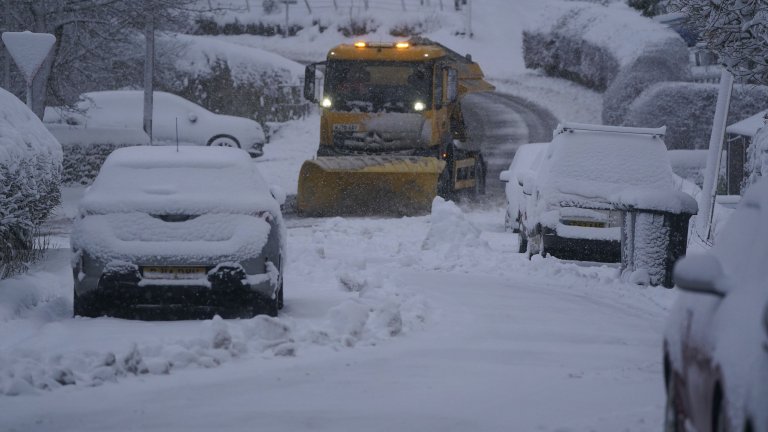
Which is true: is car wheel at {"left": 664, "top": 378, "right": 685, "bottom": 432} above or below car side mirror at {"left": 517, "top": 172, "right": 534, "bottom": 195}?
above

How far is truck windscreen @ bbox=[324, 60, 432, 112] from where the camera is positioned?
2283 cm

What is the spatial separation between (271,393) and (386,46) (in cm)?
1629

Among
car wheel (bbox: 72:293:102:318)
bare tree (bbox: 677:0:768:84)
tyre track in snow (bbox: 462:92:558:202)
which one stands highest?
bare tree (bbox: 677:0:768:84)

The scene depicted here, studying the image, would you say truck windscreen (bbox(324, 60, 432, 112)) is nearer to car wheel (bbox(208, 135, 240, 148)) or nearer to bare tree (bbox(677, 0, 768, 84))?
car wheel (bbox(208, 135, 240, 148))

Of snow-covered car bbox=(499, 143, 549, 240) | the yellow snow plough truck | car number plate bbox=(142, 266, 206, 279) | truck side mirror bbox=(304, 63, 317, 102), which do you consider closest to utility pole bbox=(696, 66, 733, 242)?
snow-covered car bbox=(499, 143, 549, 240)

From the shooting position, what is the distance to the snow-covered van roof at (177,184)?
990cm

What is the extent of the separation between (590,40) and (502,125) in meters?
5.57

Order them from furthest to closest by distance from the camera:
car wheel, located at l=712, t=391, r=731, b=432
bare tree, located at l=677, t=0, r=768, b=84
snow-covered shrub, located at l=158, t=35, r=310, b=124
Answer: snow-covered shrub, located at l=158, t=35, r=310, b=124 < bare tree, located at l=677, t=0, r=768, b=84 < car wheel, located at l=712, t=391, r=731, b=432

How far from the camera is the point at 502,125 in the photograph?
37.7m

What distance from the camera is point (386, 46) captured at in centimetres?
2322

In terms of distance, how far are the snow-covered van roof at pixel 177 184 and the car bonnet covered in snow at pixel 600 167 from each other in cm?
529

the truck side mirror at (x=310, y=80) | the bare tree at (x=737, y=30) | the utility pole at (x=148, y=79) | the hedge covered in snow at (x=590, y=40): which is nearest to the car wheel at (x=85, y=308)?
the bare tree at (x=737, y=30)

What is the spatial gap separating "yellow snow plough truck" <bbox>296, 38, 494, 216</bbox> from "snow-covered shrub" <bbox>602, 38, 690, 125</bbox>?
37.1ft

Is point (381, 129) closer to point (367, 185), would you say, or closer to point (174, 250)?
point (367, 185)
